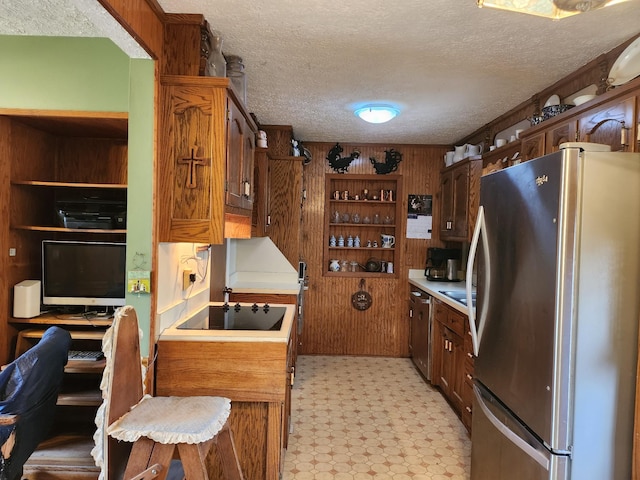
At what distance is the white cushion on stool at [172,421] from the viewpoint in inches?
54.0

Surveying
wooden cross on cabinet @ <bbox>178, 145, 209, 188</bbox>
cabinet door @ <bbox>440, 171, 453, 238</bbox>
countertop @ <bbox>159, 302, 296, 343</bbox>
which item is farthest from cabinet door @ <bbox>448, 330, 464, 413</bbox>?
wooden cross on cabinet @ <bbox>178, 145, 209, 188</bbox>

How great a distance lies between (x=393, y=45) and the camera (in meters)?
2.13

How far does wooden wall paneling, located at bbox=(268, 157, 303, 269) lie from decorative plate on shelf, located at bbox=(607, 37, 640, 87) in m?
2.63

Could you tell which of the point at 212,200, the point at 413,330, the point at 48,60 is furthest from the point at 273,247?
the point at 48,60

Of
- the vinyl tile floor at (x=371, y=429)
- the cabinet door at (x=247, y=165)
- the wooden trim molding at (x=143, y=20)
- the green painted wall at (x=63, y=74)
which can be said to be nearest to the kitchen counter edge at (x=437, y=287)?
the vinyl tile floor at (x=371, y=429)

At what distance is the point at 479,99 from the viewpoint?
2.97m

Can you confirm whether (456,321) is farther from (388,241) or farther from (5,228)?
(5,228)

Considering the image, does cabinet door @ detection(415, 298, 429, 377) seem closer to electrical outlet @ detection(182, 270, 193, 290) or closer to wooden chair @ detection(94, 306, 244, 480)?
electrical outlet @ detection(182, 270, 193, 290)

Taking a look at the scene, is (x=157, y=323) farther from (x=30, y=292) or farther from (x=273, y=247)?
(x=273, y=247)

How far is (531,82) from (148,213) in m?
2.51

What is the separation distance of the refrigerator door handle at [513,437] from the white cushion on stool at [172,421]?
1.19 metres

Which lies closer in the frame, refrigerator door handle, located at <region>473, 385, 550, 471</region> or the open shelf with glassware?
refrigerator door handle, located at <region>473, 385, 550, 471</region>

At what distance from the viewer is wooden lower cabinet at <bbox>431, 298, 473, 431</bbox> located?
9.23 ft

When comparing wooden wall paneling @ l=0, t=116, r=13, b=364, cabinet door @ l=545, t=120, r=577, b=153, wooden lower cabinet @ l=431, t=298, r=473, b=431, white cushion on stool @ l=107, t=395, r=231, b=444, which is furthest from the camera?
wooden lower cabinet @ l=431, t=298, r=473, b=431
